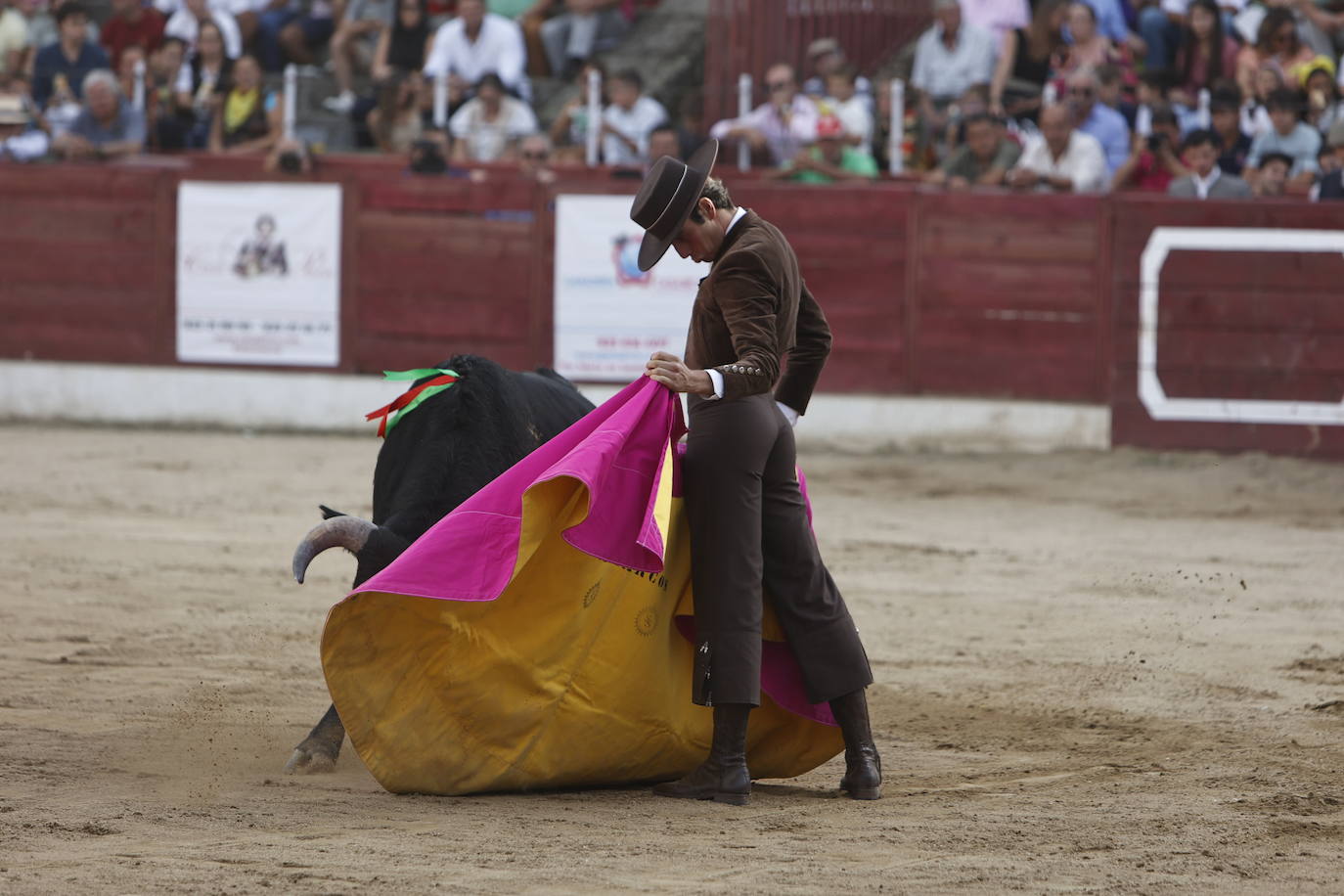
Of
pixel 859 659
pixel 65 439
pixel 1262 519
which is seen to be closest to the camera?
pixel 859 659

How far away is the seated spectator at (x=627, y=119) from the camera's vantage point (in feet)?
37.8

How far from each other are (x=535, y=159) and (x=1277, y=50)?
4489 millimetres

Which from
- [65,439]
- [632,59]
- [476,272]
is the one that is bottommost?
[65,439]

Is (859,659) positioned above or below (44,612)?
above

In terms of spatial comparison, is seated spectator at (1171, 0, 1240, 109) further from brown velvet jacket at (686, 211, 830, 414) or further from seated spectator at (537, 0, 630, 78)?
brown velvet jacket at (686, 211, 830, 414)

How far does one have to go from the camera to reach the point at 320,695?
5.04 metres

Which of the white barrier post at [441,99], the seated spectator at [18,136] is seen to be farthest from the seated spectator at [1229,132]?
the seated spectator at [18,136]

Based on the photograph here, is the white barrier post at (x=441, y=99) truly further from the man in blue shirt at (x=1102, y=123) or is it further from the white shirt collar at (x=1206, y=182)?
the white shirt collar at (x=1206, y=182)

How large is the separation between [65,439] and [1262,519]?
6688mm

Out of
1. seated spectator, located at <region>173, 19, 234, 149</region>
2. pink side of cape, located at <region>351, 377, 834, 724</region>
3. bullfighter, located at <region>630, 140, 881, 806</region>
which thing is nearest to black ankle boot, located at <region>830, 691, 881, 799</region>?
bullfighter, located at <region>630, 140, 881, 806</region>

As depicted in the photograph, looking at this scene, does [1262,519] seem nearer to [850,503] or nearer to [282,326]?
[850,503]

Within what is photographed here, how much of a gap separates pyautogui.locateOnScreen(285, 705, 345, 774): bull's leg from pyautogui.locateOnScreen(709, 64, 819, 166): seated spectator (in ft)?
24.6

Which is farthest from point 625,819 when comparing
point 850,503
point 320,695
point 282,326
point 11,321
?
point 11,321

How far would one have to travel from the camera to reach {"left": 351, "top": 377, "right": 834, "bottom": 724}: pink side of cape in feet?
12.4
